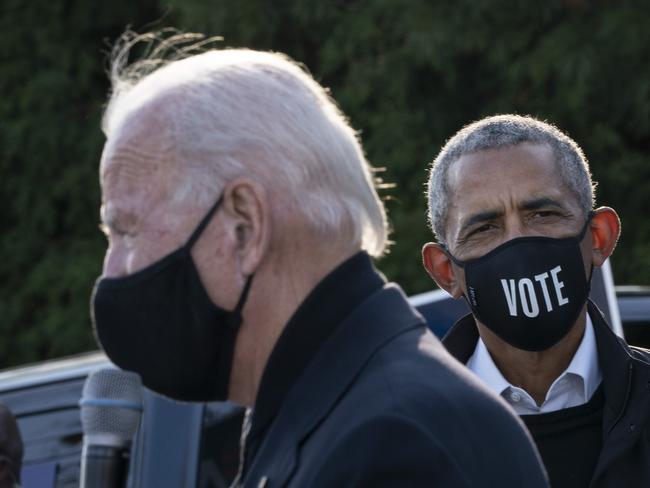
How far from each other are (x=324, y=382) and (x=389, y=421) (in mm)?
151

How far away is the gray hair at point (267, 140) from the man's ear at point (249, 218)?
0.02m

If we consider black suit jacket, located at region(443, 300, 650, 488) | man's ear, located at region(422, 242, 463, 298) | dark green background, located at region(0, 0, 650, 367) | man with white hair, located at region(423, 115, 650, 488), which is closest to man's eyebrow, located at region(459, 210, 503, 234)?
man with white hair, located at region(423, 115, 650, 488)

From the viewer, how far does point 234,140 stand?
196 cm

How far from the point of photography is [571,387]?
10.1 ft

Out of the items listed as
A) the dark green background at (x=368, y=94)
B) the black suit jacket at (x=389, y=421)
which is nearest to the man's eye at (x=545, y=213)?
the black suit jacket at (x=389, y=421)

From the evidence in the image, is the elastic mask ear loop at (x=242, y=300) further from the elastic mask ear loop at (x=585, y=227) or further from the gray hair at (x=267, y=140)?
the elastic mask ear loop at (x=585, y=227)

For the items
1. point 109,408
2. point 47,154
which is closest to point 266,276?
point 109,408

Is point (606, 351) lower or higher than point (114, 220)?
lower

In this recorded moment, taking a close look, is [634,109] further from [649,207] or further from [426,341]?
[426,341]

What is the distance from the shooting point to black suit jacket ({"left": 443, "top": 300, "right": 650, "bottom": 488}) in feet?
9.21

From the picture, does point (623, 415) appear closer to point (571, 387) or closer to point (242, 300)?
point (571, 387)

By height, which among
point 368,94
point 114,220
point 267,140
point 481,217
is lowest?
point 368,94

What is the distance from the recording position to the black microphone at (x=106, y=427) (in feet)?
10.7

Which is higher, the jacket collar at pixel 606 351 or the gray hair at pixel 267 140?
the gray hair at pixel 267 140
